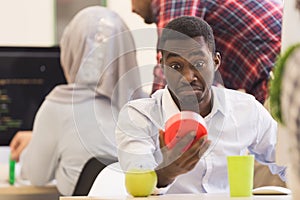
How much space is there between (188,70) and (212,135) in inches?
3.9

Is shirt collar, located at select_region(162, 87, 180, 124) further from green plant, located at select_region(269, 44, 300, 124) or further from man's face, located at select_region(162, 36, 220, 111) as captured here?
green plant, located at select_region(269, 44, 300, 124)

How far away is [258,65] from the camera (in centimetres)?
138

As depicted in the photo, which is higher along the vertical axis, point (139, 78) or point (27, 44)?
point (139, 78)

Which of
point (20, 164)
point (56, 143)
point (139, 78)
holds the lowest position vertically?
point (20, 164)

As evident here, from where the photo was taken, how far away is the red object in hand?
0.95 meters

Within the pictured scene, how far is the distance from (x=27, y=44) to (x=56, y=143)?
808 mm

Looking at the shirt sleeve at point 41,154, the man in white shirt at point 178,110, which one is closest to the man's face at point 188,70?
the man in white shirt at point 178,110

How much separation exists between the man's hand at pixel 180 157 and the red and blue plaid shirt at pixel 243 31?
0.28 meters

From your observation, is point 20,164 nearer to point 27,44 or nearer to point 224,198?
point 27,44

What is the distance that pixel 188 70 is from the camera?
981mm

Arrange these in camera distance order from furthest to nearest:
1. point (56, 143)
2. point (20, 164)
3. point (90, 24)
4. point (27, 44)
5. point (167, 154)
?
point (27, 44) < point (20, 164) < point (56, 143) < point (90, 24) < point (167, 154)

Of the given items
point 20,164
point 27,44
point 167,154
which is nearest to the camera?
point 167,154

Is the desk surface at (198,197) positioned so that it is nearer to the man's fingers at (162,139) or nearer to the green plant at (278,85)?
the man's fingers at (162,139)

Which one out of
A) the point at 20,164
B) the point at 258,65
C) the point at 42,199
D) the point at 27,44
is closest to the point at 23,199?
the point at 42,199
